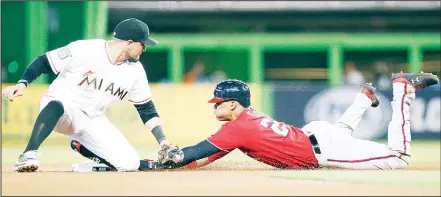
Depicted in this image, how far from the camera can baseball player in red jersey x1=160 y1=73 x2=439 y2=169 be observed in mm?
7168

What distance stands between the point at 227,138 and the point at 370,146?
1407 millimetres

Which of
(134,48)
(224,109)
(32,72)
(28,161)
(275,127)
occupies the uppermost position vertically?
(134,48)

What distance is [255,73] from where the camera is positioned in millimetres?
19344

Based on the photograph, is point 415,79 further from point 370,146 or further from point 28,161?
point 28,161

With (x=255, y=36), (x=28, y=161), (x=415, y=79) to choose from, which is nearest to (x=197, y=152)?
(x=28, y=161)

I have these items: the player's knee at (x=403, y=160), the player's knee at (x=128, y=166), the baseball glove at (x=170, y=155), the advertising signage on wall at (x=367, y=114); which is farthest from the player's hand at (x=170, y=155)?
the advertising signage on wall at (x=367, y=114)

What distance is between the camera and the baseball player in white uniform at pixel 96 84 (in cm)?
736

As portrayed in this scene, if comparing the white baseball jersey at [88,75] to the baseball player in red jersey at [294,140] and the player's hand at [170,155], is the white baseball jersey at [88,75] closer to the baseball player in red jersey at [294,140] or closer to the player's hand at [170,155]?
the player's hand at [170,155]

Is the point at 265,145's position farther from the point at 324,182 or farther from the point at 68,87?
the point at 68,87

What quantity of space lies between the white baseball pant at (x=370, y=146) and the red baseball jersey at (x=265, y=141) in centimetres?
16

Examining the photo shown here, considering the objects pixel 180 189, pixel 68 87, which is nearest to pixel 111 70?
pixel 68 87

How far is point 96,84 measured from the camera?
294 inches

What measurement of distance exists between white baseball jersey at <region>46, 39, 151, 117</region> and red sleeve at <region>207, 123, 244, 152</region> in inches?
40.5

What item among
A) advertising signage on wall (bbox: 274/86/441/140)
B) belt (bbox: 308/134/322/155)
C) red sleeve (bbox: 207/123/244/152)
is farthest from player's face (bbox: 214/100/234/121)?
advertising signage on wall (bbox: 274/86/441/140)
